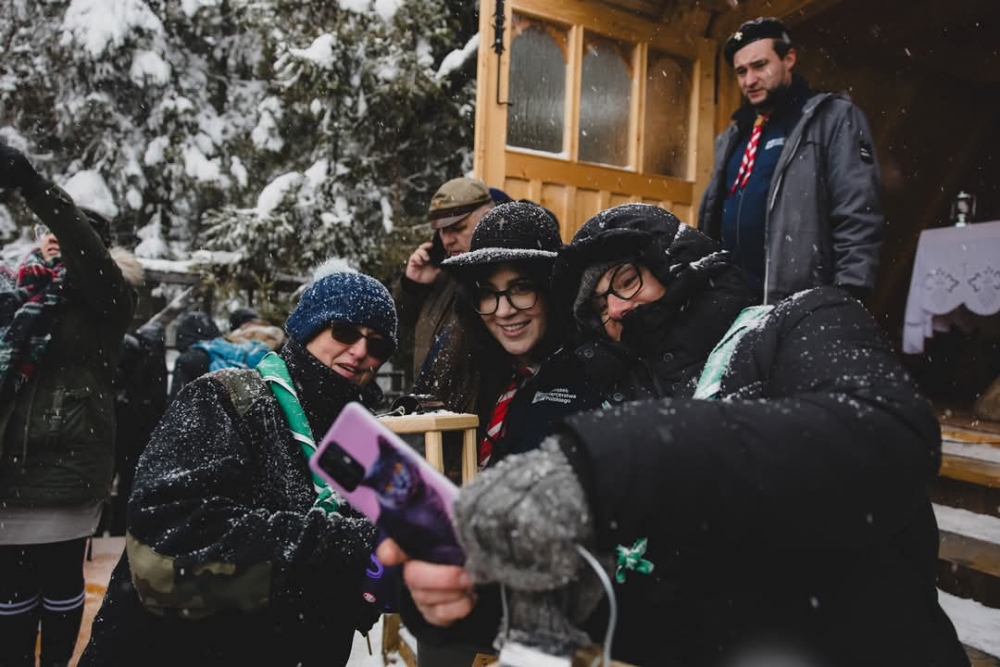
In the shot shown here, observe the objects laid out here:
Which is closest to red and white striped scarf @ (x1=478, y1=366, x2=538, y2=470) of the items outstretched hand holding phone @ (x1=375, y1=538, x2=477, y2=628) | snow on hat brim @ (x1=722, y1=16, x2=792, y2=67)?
outstretched hand holding phone @ (x1=375, y1=538, x2=477, y2=628)

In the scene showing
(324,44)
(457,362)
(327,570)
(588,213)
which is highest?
(324,44)

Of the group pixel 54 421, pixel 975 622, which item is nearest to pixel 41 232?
pixel 54 421

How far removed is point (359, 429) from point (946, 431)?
456 cm

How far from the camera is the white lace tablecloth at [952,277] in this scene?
4.52 m

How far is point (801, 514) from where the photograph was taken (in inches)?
31.4

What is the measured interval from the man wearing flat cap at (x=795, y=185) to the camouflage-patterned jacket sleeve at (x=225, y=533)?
2310 mm

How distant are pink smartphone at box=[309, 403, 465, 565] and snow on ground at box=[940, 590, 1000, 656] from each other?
2.96 meters

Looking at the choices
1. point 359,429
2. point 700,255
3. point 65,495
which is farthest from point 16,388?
point 700,255

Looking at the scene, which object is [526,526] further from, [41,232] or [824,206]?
[41,232]

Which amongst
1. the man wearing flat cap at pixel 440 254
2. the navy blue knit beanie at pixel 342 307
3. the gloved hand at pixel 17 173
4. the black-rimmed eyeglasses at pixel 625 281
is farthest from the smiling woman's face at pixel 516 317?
the gloved hand at pixel 17 173

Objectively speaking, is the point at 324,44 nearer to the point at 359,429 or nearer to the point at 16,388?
the point at 16,388

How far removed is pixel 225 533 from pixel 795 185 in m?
2.74

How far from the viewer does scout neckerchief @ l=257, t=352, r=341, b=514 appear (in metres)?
1.69

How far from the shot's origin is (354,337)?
6.36ft
